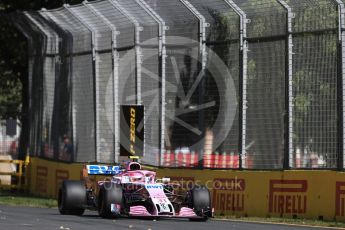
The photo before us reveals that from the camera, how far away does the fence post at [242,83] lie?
64.8 ft

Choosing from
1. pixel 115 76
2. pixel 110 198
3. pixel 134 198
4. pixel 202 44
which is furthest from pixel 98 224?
pixel 115 76

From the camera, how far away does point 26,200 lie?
25.0 m

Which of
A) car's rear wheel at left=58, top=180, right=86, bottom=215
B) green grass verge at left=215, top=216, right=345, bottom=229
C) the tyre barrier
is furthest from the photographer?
the tyre barrier

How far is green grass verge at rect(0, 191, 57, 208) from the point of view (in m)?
23.3

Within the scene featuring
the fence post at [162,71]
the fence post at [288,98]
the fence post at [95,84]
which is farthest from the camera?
the fence post at [95,84]

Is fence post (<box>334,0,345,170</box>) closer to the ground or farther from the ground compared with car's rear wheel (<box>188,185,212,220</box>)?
farther from the ground

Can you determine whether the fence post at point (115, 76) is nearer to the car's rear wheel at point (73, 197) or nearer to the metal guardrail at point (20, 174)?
the car's rear wheel at point (73, 197)

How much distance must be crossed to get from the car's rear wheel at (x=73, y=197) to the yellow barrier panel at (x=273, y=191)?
1.02 meters

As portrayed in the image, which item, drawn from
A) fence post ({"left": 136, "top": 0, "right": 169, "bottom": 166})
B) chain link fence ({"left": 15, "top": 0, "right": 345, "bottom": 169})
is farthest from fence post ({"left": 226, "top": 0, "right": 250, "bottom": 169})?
fence post ({"left": 136, "top": 0, "right": 169, "bottom": 166})

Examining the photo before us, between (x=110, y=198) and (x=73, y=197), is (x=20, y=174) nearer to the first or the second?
(x=73, y=197)

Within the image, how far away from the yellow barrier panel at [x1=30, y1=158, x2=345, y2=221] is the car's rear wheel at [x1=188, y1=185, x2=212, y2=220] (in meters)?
1.72

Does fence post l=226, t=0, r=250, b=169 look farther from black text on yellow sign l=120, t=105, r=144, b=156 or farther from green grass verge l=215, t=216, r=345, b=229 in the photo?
black text on yellow sign l=120, t=105, r=144, b=156

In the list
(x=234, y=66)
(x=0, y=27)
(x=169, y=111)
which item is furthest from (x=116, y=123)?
(x=0, y=27)

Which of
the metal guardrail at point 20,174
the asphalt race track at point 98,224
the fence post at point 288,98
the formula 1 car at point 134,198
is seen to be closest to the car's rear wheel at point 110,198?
the formula 1 car at point 134,198
